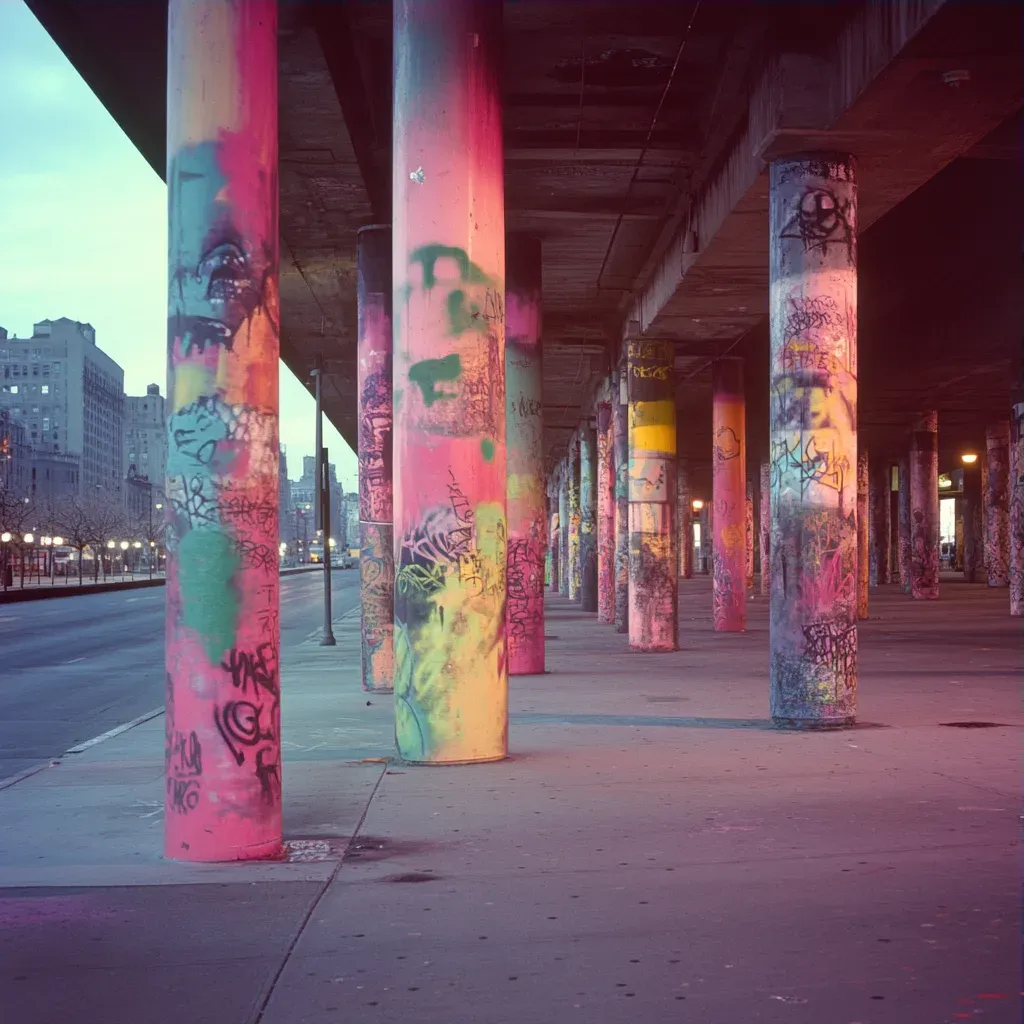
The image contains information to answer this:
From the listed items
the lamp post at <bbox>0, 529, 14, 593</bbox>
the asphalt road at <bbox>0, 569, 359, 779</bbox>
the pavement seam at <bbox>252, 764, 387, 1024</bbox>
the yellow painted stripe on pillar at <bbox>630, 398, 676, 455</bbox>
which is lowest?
the asphalt road at <bbox>0, 569, 359, 779</bbox>

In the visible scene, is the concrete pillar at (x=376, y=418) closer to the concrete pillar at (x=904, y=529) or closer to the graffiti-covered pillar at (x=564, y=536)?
the graffiti-covered pillar at (x=564, y=536)

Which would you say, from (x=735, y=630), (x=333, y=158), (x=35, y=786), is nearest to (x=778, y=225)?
(x=333, y=158)

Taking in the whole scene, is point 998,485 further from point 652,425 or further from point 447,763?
point 447,763

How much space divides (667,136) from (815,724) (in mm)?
7853

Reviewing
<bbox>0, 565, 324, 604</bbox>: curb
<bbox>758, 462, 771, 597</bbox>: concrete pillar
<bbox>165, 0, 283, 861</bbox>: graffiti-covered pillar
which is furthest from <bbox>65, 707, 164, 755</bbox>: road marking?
<bbox>0, 565, 324, 604</bbox>: curb

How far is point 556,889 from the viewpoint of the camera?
22.2ft

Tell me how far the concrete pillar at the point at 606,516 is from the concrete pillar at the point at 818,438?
20.6 m

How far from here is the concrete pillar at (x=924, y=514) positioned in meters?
46.3

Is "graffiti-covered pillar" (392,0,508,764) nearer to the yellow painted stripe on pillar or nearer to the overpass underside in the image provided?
the overpass underside

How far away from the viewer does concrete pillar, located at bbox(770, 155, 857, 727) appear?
13.5m

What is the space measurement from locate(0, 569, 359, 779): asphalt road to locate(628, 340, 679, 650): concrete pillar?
676 cm

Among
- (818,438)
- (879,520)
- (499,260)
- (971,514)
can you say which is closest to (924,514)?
(879,520)

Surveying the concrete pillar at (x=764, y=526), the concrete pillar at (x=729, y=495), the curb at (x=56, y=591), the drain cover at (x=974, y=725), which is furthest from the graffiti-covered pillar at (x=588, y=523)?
the drain cover at (x=974, y=725)

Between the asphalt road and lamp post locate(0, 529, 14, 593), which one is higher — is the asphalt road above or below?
below
